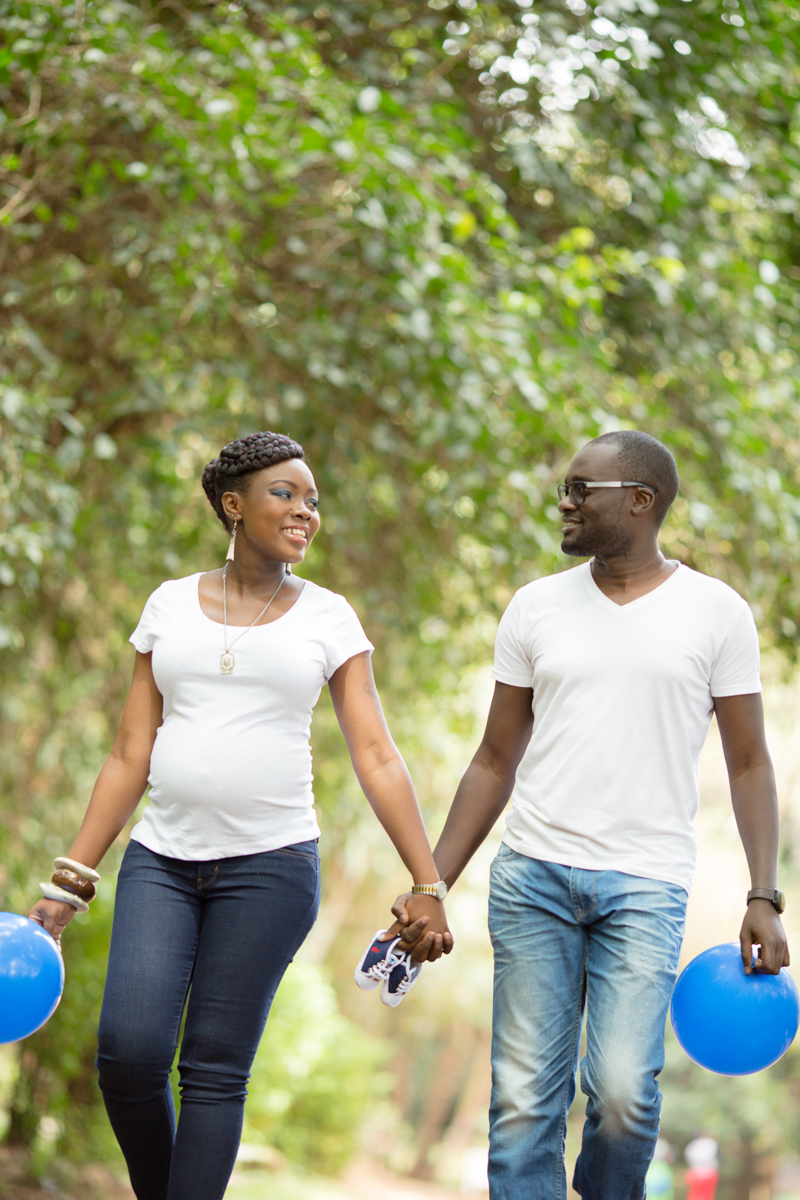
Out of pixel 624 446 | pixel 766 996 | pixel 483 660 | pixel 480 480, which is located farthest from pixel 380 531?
pixel 766 996

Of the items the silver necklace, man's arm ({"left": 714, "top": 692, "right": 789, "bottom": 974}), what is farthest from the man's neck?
the silver necklace

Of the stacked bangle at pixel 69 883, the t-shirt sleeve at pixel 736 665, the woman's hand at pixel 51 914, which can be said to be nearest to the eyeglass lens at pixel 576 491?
the t-shirt sleeve at pixel 736 665

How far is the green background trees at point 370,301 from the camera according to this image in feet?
15.8

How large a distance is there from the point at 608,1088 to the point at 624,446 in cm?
156

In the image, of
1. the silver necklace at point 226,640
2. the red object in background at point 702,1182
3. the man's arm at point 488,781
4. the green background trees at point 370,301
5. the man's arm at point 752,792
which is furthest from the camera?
the red object in background at point 702,1182

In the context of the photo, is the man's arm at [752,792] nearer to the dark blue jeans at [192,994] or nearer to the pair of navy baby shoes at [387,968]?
the pair of navy baby shoes at [387,968]

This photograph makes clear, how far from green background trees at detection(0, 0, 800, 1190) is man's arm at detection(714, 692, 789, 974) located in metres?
2.30

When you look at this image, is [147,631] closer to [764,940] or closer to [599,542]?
[599,542]

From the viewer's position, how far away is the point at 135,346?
5.36 m

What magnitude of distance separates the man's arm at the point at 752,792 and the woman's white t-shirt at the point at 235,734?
98 centimetres

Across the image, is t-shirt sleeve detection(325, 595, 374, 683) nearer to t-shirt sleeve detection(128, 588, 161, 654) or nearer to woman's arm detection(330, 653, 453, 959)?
woman's arm detection(330, 653, 453, 959)

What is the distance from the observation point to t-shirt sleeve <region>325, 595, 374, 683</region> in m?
3.01

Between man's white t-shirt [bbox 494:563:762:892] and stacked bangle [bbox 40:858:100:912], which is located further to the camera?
stacked bangle [bbox 40:858:100:912]

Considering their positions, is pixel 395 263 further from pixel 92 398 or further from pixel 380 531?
pixel 380 531
